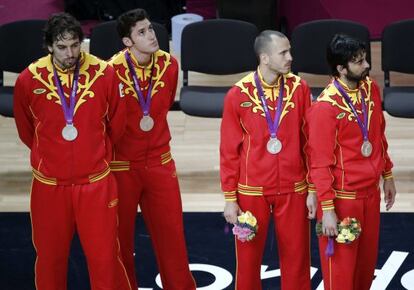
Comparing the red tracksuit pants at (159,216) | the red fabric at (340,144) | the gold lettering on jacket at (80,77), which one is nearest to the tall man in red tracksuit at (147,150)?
the red tracksuit pants at (159,216)

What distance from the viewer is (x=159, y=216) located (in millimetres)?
6562

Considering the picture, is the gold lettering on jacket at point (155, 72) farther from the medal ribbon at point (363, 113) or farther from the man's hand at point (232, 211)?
the medal ribbon at point (363, 113)

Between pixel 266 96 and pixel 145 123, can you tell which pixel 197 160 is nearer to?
pixel 145 123

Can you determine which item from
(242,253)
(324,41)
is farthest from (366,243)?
(324,41)

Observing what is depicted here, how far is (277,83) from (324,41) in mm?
3078

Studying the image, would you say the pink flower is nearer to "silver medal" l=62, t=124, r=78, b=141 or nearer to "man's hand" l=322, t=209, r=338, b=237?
"man's hand" l=322, t=209, r=338, b=237

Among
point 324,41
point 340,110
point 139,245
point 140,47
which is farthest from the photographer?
point 324,41

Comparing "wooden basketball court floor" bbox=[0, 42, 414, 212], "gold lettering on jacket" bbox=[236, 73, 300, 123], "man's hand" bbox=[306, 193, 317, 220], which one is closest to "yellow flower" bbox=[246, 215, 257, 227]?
"man's hand" bbox=[306, 193, 317, 220]

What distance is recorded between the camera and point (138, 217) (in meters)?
8.19

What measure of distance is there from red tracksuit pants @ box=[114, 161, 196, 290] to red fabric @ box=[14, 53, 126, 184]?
16.6 inches

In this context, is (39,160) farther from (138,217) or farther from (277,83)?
(138,217)

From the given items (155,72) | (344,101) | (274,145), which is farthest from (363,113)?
(155,72)

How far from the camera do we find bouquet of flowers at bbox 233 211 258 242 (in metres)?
6.04

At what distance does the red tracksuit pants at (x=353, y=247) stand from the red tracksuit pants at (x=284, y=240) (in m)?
0.14
